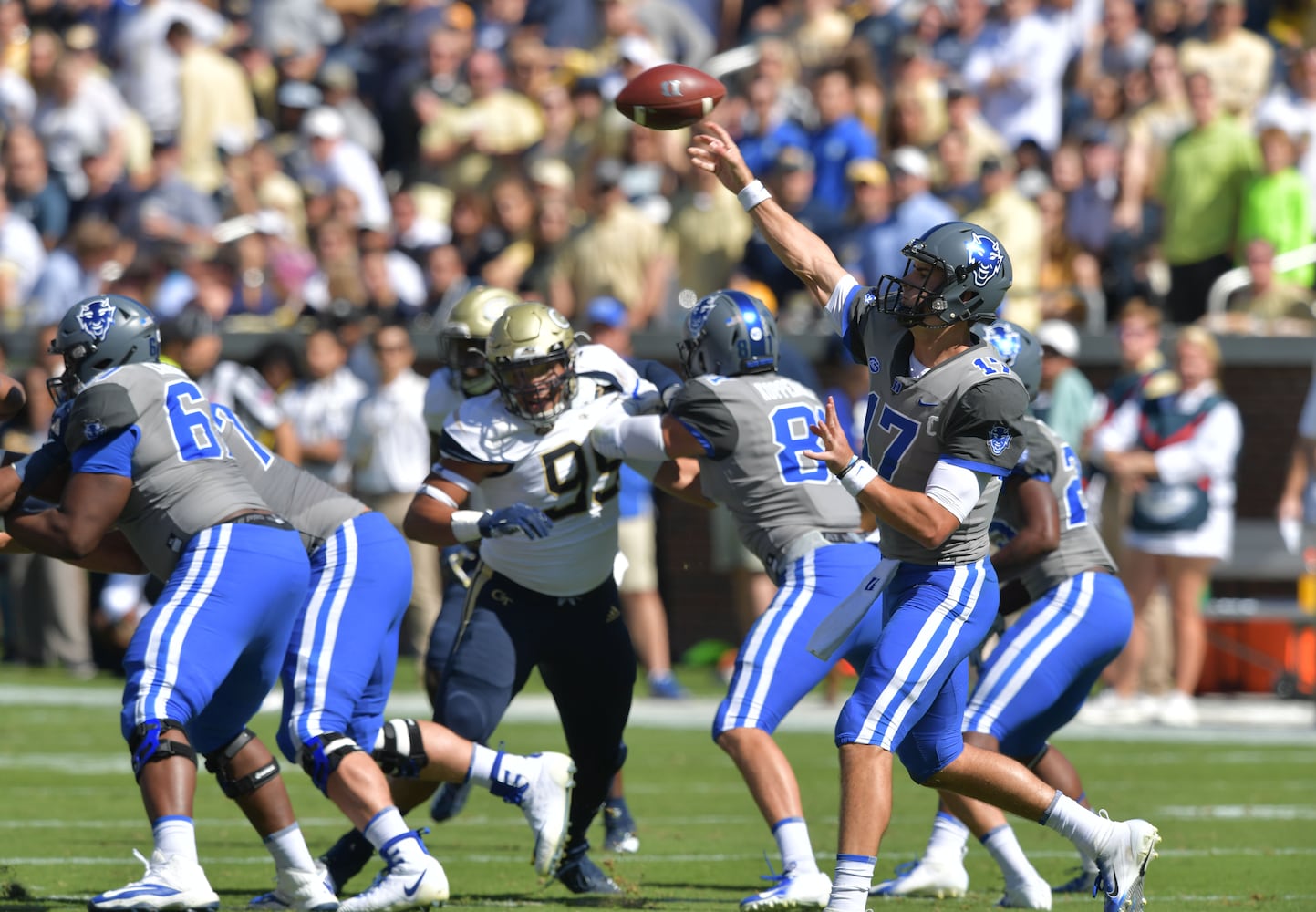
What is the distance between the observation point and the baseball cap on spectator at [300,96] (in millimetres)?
15828

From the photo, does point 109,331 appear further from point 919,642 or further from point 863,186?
point 863,186

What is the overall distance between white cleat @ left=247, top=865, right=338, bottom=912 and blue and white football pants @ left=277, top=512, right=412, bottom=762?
34 centimetres

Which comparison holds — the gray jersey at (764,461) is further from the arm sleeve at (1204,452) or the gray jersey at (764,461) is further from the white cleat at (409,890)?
the arm sleeve at (1204,452)

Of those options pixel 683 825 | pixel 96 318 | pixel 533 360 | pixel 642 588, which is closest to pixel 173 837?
pixel 96 318

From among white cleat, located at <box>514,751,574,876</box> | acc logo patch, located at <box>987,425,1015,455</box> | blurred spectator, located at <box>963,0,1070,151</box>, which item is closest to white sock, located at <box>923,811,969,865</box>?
white cleat, located at <box>514,751,574,876</box>

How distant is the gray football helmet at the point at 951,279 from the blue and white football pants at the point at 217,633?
73.7 inches

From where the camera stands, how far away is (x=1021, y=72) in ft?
45.6

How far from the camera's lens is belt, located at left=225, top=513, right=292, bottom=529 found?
5.77 m

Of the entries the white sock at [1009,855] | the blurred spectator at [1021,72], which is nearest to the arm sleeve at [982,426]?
the white sock at [1009,855]

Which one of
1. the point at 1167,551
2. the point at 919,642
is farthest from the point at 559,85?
the point at 919,642

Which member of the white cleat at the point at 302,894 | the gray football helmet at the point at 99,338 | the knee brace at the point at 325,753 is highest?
the gray football helmet at the point at 99,338

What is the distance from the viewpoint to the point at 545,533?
239 inches

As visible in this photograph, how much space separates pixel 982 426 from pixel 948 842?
1821mm

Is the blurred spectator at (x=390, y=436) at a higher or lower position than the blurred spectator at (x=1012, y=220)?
lower
